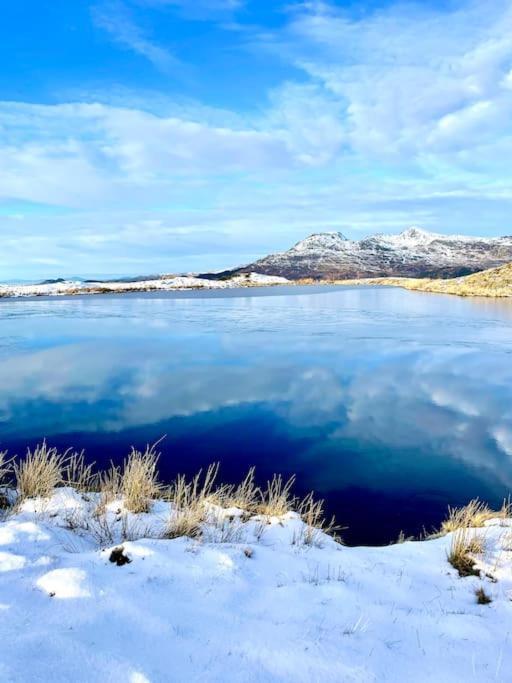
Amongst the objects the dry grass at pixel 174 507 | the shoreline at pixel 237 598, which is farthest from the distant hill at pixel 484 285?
the shoreline at pixel 237 598

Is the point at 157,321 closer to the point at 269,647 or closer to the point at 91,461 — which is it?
the point at 91,461

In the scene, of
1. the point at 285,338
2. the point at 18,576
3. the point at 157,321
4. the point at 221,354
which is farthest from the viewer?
the point at 157,321

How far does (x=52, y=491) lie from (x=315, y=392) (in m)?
8.09

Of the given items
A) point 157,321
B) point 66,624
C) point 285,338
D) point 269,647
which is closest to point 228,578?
point 269,647

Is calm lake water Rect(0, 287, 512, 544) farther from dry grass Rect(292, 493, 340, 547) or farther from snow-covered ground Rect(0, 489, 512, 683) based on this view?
snow-covered ground Rect(0, 489, 512, 683)

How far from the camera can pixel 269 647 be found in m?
2.99

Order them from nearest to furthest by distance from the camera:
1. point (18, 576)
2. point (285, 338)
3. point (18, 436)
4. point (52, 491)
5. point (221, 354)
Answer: point (18, 576)
point (52, 491)
point (18, 436)
point (221, 354)
point (285, 338)

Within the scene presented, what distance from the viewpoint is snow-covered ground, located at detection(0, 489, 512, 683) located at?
2.76 meters

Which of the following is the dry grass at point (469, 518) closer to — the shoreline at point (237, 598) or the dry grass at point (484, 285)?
the shoreline at point (237, 598)

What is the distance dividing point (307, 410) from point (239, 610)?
25.4 ft

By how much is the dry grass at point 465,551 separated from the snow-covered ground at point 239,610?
0.11m

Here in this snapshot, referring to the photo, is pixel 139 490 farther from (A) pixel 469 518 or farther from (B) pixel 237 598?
(A) pixel 469 518

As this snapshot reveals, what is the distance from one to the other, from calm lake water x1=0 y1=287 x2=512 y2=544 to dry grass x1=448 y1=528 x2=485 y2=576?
3.55 feet

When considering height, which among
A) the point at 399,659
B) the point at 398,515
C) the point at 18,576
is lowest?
the point at 398,515
